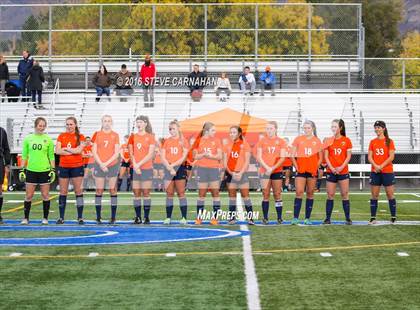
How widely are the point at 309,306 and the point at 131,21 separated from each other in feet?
97.6

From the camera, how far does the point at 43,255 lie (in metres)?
Answer: 13.3

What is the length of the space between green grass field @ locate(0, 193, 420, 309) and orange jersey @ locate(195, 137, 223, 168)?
67.9 inches

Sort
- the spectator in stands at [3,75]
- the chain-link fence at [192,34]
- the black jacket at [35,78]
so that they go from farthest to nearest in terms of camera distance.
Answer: the chain-link fence at [192,34]
the spectator in stands at [3,75]
the black jacket at [35,78]

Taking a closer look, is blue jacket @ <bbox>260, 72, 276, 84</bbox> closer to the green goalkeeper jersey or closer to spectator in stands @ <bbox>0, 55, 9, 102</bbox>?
spectator in stands @ <bbox>0, 55, 9, 102</bbox>

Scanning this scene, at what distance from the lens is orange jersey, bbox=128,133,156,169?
17.4 m

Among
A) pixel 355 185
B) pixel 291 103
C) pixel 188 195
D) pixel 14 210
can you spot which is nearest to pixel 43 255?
pixel 14 210

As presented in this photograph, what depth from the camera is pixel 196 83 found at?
3472 cm

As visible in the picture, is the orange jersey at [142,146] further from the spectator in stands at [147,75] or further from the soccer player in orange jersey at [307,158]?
the spectator in stands at [147,75]

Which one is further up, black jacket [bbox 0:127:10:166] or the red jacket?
the red jacket

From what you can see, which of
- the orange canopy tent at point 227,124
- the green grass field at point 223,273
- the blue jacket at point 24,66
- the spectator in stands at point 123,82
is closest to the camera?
the green grass field at point 223,273

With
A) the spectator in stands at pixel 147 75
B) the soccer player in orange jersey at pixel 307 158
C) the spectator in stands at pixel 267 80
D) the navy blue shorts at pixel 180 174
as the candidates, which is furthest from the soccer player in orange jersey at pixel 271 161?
the spectator in stands at pixel 267 80

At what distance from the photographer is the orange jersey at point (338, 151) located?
17500 millimetres

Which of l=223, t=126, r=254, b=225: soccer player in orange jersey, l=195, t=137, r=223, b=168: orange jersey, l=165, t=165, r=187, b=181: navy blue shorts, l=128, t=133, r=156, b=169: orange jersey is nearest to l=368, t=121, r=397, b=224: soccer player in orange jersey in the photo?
l=223, t=126, r=254, b=225: soccer player in orange jersey

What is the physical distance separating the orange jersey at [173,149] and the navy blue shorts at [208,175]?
0.45 metres
